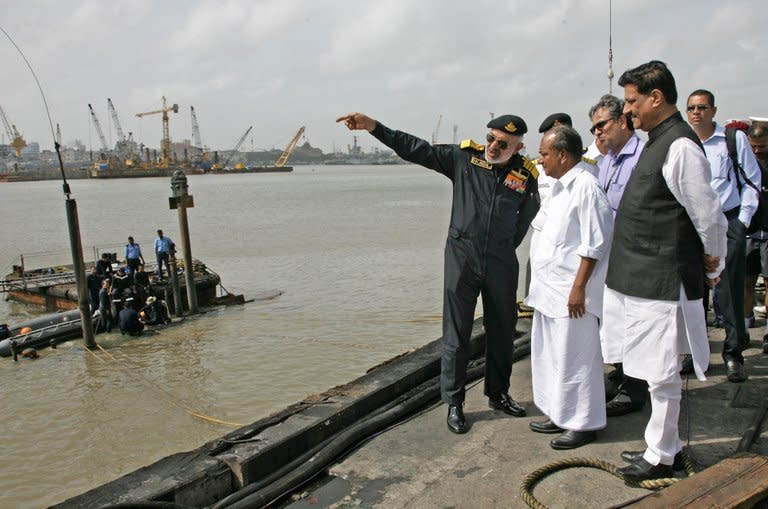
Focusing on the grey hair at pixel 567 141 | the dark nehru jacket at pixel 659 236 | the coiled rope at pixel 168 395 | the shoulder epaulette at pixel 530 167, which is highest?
the grey hair at pixel 567 141

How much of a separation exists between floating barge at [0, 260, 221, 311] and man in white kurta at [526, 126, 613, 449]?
14072mm

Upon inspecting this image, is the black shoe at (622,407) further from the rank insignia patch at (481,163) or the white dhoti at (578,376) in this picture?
the rank insignia patch at (481,163)

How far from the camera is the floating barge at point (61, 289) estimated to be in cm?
1685

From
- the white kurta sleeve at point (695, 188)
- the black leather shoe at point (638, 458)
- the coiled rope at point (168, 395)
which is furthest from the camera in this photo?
the coiled rope at point (168, 395)

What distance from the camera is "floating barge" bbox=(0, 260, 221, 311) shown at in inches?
663

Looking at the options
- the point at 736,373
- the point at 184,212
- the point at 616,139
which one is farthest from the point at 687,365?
the point at 184,212

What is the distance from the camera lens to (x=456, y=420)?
3838mm

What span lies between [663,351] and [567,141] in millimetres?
1295

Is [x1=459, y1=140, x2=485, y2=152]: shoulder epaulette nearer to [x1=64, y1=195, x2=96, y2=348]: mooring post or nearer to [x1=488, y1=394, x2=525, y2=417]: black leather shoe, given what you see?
[x1=488, y1=394, x2=525, y2=417]: black leather shoe

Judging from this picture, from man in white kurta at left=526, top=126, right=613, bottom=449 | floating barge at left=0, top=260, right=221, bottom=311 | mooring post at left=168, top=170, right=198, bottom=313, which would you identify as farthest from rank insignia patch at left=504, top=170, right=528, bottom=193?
floating barge at left=0, top=260, right=221, bottom=311

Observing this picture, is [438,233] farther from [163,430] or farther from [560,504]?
[560,504]

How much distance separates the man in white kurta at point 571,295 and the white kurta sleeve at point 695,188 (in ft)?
1.95

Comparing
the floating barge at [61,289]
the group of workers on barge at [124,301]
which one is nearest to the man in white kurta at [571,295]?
the group of workers on barge at [124,301]

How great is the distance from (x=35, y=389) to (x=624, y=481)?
418 inches
